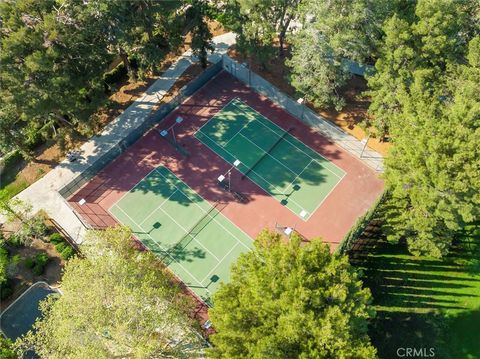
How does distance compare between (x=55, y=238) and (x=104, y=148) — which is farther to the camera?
(x=104, y=148)

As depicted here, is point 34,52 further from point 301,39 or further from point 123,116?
point 301,39

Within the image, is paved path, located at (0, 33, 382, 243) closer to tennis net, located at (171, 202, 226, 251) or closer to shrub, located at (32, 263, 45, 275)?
shrub, located at (32, 263, 45, 275)

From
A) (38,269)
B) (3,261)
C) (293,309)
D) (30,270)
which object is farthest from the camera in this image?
(30,270)

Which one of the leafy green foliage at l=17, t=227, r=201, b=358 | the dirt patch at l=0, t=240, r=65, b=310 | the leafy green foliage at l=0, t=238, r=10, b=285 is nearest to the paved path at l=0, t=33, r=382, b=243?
the dirt patch at l=0, t=240, r=65, b=310

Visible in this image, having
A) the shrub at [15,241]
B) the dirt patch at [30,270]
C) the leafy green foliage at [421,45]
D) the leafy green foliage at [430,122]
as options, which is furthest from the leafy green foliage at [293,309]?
the shrub at [15,241]

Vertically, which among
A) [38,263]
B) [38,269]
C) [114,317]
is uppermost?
[114,317]

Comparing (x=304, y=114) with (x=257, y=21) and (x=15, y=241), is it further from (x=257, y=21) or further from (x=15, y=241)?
(x=15, y=241)

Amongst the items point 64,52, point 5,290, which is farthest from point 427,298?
point 64,52
